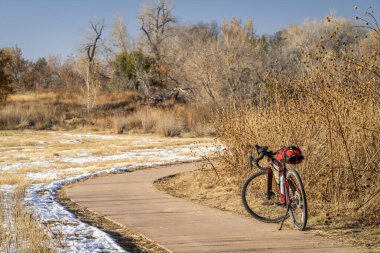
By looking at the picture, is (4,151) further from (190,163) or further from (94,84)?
(94,84)

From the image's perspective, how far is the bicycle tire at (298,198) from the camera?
663cm

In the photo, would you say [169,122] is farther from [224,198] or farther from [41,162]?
[224,198]

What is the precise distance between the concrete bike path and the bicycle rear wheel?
0.53ft

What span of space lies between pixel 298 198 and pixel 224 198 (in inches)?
122

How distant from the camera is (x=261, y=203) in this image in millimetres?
8430

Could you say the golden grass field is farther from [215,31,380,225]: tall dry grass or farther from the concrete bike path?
[215,31,380,225]: tall dry grass

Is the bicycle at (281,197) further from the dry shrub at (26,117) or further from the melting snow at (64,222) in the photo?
the dry shrub at (26,117)

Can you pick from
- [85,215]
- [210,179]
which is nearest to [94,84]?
[210,179]

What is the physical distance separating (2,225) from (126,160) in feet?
33.1

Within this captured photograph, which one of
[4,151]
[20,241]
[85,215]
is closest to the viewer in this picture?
[20,241]

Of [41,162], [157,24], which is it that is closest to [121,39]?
[157,24]

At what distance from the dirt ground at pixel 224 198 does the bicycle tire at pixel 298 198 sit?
0.21 metres

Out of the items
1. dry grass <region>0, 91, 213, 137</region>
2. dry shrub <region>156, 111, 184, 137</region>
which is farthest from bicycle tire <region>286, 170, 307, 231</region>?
dry shrub <region>156, 111, 184, 137</region>

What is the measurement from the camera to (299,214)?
7.14 metres
